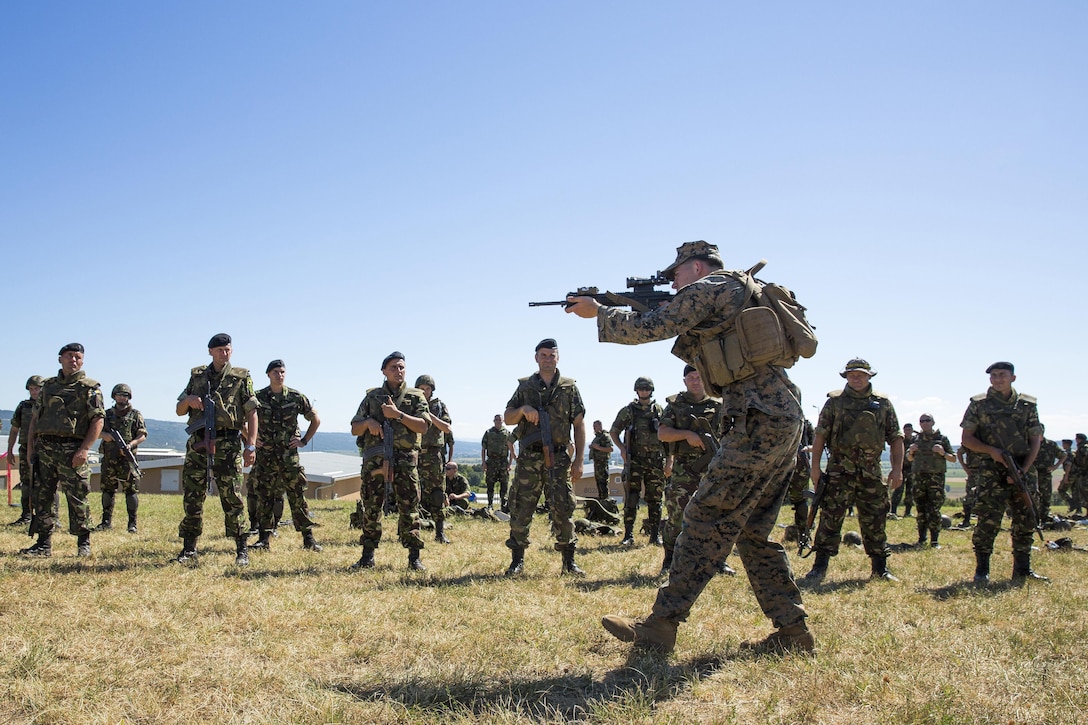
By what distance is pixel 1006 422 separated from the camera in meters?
7.61

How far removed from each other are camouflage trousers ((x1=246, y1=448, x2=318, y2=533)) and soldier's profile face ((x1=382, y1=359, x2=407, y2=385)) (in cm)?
219

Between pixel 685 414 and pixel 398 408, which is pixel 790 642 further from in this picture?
pixel 398 408

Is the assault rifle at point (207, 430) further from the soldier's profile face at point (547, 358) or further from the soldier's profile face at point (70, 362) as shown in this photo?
the soldier's profile face at point (547, 358)

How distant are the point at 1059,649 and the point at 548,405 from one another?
470cm

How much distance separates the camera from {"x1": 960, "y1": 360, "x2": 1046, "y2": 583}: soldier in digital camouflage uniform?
7.53 meters

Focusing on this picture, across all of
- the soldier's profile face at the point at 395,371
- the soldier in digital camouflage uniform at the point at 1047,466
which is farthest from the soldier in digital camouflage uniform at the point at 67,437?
the soldier in digital camouflage uniform at the point at 1047,466

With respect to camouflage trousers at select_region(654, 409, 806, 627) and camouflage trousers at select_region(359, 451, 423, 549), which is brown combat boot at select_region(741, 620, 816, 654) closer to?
camouflage trousers at select_region(654, 409, 806, 627)

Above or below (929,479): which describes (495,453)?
above

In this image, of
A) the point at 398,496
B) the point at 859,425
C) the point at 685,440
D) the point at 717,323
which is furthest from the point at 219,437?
the point at 859,425

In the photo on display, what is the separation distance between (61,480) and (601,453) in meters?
10.4

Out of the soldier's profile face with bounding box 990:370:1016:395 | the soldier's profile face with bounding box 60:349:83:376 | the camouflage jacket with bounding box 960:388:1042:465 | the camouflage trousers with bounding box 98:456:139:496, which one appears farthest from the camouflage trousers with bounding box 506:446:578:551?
the camouflage trousers with bounding box 98:456:139:496

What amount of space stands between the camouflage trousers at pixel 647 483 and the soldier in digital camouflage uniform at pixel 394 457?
3.98 metres

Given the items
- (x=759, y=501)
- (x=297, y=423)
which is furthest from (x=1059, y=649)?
(x=297, y=423)

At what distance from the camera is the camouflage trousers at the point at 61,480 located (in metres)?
7.97
